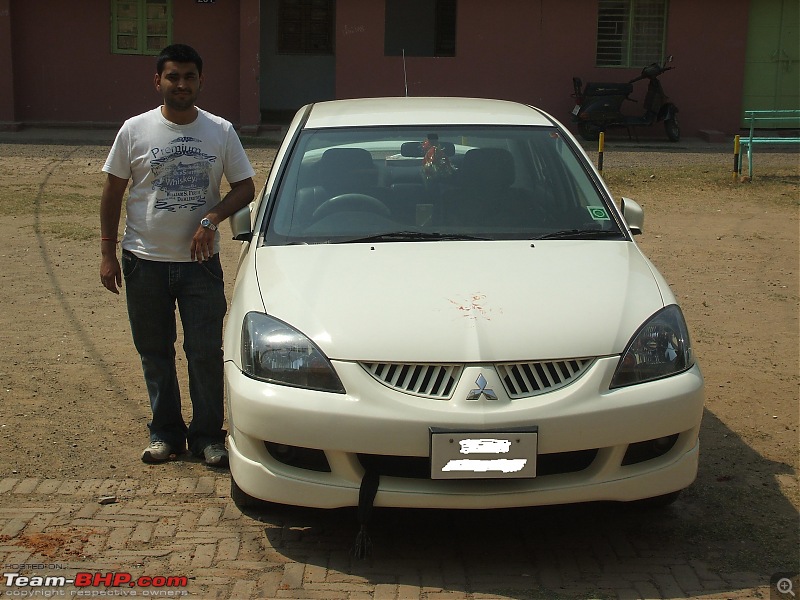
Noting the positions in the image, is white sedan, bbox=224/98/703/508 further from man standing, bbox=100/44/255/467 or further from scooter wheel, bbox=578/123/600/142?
scooter wheel, bbox=578/123/600/142

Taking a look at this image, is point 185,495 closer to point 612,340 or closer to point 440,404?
point 440,404

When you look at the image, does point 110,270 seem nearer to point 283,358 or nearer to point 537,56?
point 283,358

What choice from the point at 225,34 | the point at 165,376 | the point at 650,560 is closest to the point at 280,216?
the point at 165,376

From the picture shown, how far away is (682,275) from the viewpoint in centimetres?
919

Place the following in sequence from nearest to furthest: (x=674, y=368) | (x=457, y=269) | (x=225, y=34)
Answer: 1. (x=674, y=368)
2. (x=457, y=269)
3. (x=225, y=34)

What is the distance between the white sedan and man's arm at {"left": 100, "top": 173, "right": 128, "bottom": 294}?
0.58 meters

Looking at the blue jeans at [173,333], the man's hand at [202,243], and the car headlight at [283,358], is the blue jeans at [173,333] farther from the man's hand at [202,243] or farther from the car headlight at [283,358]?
the car headlight at [283,358]

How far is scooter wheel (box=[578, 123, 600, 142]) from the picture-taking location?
20156mm

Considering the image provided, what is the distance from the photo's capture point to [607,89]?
66.2 feet

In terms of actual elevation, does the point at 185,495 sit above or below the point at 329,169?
below

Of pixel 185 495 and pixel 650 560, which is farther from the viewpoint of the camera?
pixel 185 495

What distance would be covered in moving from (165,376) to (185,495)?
2.06 ft

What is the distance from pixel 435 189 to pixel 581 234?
694mm

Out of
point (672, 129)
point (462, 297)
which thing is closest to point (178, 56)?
point (462, 297)
